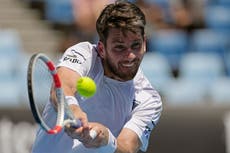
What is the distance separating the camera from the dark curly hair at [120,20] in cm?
515

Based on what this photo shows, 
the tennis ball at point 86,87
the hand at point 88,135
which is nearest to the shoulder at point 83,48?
the hand at point 88,135

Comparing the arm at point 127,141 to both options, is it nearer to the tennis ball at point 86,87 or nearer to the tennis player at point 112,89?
the tennis player at point 112,89

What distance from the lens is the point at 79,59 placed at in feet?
17.7

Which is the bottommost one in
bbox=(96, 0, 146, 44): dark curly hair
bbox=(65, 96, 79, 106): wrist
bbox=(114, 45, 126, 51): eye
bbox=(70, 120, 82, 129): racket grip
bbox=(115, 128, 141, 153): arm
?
bbox=(115, 128, 141, 153): arm

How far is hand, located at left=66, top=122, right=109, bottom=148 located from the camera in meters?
4.65

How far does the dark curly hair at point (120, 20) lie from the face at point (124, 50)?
34 millimetres

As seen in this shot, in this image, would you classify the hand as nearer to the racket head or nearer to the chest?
the racket head

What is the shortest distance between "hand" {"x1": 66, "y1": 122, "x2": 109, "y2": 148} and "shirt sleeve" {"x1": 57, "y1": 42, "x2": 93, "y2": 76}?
56 cm

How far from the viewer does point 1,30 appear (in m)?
12.4

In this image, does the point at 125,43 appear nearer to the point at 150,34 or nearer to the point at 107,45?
the point at 107,45

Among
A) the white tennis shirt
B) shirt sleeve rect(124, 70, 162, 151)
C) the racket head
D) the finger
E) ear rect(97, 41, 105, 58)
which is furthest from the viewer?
shirt sleeve rect(124, 70, 162, 151)

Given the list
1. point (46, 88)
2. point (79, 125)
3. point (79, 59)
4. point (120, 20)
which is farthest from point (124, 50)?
point (79, 125)

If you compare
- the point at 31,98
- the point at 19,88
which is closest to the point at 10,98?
the point at 19,88

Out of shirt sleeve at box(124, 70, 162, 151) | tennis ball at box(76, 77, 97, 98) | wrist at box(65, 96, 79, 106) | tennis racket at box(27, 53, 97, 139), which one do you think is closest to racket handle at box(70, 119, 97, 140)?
tennis racket at box(27, 53, 97, 139)
